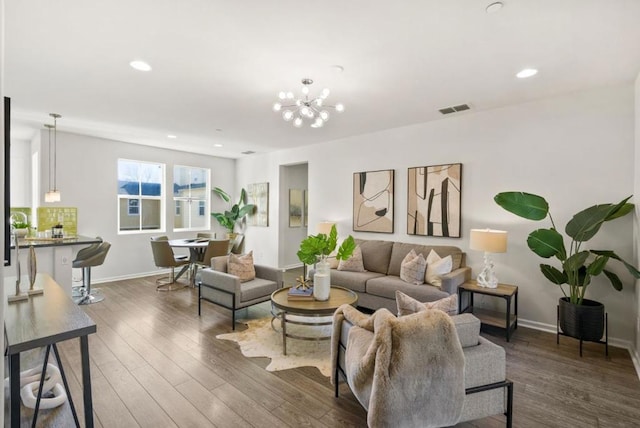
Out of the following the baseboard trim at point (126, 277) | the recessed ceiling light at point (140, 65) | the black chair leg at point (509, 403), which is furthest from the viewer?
the baseboard trim at point (126, 277)

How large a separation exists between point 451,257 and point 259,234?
4.78 m

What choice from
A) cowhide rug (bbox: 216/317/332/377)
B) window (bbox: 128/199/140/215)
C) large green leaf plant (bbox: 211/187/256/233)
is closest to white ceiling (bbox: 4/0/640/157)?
window (bbox: 128/199/140/215)

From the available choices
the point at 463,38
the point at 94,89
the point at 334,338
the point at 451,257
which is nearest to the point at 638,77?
the point at 463,38

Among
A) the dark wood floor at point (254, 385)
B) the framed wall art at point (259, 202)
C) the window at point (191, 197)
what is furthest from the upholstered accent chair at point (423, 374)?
the window at point (191, 197)

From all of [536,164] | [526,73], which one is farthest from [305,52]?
[536,164]

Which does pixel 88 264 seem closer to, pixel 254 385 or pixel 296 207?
pixel 254 385

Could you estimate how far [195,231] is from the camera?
749 centimetres

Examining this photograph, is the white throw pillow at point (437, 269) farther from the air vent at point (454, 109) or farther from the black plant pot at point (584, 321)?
the air vent at point (454, 109)

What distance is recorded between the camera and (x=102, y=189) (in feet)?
19.6

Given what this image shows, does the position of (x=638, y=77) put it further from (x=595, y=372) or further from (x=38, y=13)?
(x=38, y=13)

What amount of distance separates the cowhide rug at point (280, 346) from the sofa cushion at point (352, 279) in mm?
794

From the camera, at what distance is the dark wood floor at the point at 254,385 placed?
2.17 meters

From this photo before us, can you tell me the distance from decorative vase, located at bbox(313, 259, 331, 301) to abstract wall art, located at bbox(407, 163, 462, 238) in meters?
2.04

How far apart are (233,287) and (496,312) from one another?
3.33m
